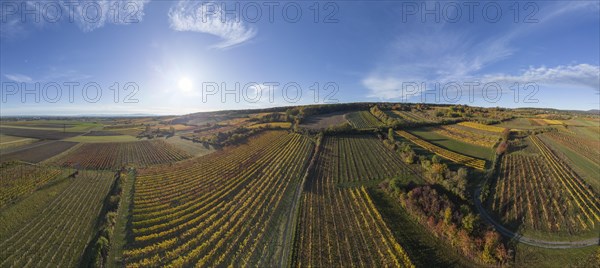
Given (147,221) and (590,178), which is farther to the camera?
(590,178)

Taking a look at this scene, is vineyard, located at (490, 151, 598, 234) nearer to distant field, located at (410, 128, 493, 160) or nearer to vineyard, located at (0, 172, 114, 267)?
distant field, located at (410, 128, 493, 160)

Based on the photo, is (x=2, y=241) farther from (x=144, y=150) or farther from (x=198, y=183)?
(x=144, y=150)

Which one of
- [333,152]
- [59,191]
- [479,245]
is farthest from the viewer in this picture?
[333,152]

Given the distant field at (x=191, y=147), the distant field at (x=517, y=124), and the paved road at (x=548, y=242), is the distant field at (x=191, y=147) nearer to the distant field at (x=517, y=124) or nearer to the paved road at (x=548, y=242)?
the paved road at (x=548, y=242)

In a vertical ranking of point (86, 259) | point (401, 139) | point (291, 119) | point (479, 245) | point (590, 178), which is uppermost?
point (291, 119)

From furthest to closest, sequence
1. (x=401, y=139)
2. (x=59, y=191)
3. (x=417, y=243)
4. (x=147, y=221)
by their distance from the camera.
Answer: (x=401, y=139) → (x=59, y=191) → (x=147, y=221) → (x=417, y=243)

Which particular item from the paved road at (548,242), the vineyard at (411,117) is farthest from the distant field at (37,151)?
the vineyard at (411,117)

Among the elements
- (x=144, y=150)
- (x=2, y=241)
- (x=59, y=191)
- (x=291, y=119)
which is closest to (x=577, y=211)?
(x=2, y=241)
